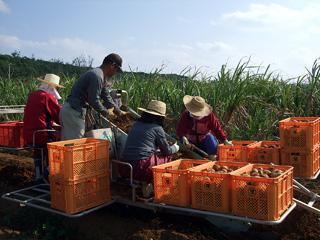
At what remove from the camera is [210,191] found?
3.57 meters

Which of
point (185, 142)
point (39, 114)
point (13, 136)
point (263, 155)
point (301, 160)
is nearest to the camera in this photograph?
point (301, 160)

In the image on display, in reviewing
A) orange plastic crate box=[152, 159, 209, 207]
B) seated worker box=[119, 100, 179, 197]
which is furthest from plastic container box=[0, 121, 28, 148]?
orange plastic crate box=[152, 159, 209, 207]

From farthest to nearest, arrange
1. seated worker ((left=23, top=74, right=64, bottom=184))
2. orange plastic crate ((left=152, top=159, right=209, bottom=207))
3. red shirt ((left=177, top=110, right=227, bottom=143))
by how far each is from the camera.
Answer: red shirt ((left=177, top=110, right=227, bottom=143)) < seated worker ((left=23, top=74, right=64, bottom=184)) < orange plastic crate ((left=152, top=159, right=209, bottom=207))

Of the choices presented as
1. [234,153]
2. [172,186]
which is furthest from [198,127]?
[172,186]

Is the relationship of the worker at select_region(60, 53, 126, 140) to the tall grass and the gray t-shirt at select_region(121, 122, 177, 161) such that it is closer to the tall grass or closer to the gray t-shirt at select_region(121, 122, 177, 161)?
the gray t-shirt at select_region(121, 122, 177, 161)

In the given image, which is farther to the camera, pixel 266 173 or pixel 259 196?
pixel 266 173

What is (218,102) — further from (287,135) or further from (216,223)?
(216,223)

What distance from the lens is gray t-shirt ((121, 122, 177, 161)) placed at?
4.39 meters

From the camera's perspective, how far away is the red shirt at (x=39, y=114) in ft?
18.1

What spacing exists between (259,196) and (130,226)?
5.51 feet

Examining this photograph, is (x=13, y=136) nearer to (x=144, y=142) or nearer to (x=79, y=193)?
(x=79, y=193)

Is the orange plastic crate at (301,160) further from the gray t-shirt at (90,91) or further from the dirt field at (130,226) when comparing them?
the gray t-shirt at (90,91)

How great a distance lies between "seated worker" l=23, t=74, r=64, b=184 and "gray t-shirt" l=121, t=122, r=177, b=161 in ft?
5.83

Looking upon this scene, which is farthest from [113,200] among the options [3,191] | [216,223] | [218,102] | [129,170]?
[218,102]
